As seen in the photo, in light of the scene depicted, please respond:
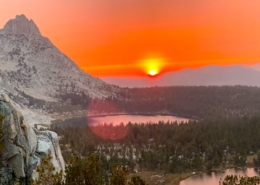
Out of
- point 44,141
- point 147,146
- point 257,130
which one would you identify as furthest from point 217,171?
point 44,141

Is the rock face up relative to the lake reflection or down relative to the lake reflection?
up

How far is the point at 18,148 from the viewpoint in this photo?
2350 centimetres

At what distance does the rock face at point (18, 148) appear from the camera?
75.1 feet

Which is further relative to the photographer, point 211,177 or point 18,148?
point 211,177

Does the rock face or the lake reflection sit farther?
the lake reflection

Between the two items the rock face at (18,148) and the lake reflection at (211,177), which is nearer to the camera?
the rock face at (18,148)

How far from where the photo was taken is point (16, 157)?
2312 cm

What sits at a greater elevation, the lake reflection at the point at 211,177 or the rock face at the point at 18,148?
the rock face at the point at 18,148

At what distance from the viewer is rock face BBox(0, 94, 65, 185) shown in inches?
901

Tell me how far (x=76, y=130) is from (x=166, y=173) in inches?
2771

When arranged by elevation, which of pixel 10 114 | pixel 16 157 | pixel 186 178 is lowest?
pixel 186 178

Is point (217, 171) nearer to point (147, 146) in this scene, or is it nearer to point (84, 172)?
point (147, 146)

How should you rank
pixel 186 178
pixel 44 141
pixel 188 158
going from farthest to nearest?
pixel 188 158, pixel 186 178, pixel 44 141

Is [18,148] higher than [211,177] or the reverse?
higher
